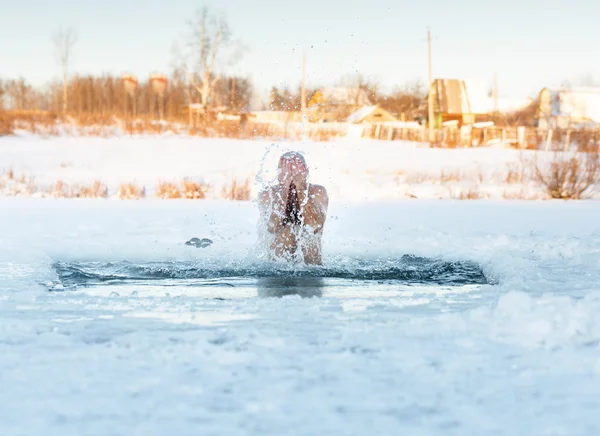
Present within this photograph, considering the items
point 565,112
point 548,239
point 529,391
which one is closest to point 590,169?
point 548,239

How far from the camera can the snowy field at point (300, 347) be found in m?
3.10

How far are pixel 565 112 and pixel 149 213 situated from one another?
59546 mm

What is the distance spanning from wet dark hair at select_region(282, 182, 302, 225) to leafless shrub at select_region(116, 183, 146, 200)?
387 inches

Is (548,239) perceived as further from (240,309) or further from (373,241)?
(240,309)

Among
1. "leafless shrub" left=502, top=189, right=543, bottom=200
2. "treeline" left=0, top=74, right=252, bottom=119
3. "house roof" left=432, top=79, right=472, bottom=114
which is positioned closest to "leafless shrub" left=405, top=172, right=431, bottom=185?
"leafless shrub" left=502, top=189, right=543, bottom=200

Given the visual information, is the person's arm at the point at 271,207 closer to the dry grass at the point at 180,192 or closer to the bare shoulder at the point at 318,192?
the bare shoulder at the point at 318,192

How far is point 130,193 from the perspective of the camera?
1722 cm

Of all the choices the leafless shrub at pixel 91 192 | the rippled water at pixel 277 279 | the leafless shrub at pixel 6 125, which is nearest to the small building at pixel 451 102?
the leafless shrub at pixel 6 125

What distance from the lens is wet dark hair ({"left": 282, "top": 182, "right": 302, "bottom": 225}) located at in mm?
7215

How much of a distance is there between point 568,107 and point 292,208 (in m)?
64.2

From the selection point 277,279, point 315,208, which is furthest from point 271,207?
point 277,279

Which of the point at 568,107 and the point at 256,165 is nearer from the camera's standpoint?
the point at 256,165

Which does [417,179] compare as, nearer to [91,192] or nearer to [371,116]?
[91,192]

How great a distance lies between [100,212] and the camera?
41.8 feet
